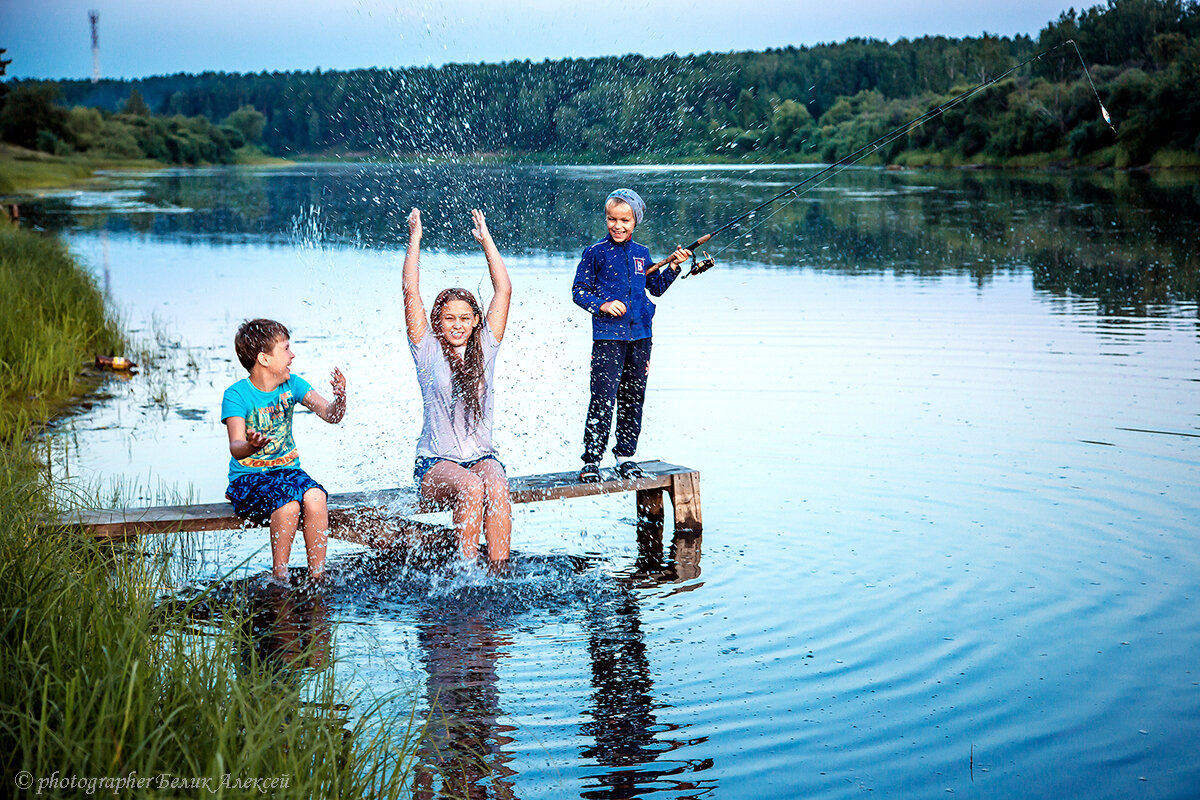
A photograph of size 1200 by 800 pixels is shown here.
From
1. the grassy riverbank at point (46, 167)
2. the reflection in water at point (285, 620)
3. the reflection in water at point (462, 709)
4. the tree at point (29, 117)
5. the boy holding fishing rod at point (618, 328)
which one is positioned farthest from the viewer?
the tree at point (29, 117)

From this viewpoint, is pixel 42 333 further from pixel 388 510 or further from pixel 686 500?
pixel 686 500

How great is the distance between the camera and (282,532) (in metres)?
5.50

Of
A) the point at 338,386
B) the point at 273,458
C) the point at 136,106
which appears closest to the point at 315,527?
the point at 273,458

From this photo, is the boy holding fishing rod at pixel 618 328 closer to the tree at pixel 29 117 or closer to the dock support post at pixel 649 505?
the dock support post at pixel 649 505

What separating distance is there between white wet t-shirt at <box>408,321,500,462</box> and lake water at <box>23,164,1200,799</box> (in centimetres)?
62

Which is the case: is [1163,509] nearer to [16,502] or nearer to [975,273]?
[16,502]

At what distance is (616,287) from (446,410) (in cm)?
139

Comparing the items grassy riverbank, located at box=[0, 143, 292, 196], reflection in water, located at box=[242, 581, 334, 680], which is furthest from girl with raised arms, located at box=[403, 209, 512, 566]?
grassy riverbank, located at box=[0, 143, 292, 196]

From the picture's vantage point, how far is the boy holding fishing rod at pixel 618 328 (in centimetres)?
674

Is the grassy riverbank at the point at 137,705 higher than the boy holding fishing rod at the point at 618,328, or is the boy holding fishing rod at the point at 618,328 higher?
the boy holding fishing rod at the point at 618,328

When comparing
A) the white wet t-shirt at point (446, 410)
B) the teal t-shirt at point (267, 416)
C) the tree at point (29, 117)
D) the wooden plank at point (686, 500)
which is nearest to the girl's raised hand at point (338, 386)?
the teal t-shirt at point (267, 416)

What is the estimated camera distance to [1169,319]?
13.3 m

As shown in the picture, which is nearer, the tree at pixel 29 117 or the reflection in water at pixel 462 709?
the reflection in water at pixel 462 709

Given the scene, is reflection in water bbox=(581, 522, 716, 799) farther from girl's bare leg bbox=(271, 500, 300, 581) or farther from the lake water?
girl's bare leg bbox=(271, 500, 300, 581)
